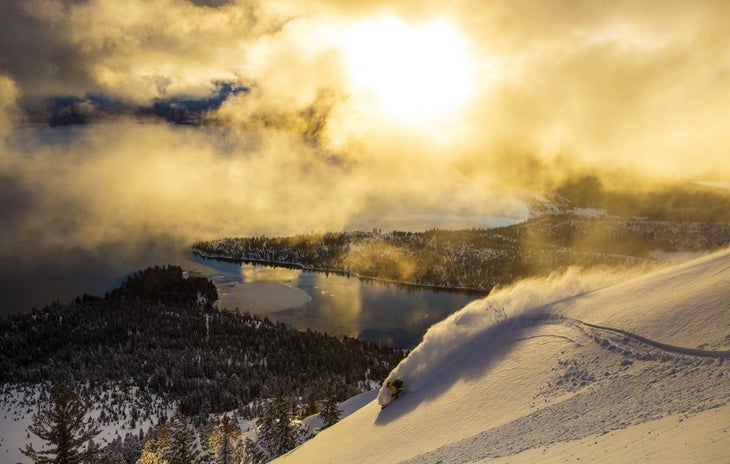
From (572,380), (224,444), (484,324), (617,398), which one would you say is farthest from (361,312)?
(617,398)

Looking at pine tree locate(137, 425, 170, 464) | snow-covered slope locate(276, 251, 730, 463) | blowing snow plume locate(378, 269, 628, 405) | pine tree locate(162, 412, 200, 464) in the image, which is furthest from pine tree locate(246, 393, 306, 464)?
blowing snow plume locate(378, 269, 628, 405)

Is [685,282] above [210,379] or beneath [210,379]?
above

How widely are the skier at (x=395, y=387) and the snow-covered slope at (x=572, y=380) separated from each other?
0.28m

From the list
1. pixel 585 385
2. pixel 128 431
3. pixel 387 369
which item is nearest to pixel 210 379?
pixel 128 431

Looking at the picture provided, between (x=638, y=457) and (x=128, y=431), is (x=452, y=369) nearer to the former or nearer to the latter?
(x=638, y=457)

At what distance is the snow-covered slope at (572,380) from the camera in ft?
27.5

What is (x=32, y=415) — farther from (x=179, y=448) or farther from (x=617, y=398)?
(x=617, y=398)

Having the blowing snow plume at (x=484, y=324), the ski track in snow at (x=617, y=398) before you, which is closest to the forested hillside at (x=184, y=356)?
the blowing snow plume at (x=484, y=324)

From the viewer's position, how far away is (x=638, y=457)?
735 centimetres

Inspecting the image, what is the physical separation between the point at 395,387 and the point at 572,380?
7526 millimetres

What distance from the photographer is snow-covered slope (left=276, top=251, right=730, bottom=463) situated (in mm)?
8375

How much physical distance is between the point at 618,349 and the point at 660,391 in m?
2.19

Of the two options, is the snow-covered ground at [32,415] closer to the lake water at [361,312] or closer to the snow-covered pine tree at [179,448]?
the lake water at [361,312]

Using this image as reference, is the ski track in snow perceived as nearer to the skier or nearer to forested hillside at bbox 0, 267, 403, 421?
the skier
